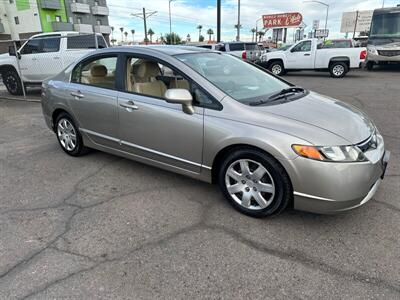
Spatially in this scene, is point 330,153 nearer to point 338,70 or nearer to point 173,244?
point 173,244

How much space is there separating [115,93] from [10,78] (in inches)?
377

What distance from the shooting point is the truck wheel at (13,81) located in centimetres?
1099

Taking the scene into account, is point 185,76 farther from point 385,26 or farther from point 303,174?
point 385,26

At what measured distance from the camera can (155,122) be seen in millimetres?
3400

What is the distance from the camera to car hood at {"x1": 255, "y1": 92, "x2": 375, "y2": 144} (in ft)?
8.90

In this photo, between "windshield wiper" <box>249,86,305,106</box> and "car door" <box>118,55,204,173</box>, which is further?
"car door" <box>118,55,204,173</box>

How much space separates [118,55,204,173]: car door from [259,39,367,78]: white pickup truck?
1303 centimetres

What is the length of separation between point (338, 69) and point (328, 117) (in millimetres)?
13425

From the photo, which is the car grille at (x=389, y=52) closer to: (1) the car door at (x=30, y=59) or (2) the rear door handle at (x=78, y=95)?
(1) the car door at (x=30, y=59)

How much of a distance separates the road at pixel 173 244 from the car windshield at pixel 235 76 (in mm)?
1168

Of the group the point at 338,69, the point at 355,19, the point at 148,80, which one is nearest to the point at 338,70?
the point at 338,69

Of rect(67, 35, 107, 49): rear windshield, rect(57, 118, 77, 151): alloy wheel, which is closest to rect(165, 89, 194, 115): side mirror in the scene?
rect(57, 118, 77, 151): alloy wheel

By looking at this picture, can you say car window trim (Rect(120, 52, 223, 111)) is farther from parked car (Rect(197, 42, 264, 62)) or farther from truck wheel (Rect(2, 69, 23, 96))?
parked car (Rect(197, 42, 264, 62))

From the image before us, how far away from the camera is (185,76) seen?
3254 millimetres
